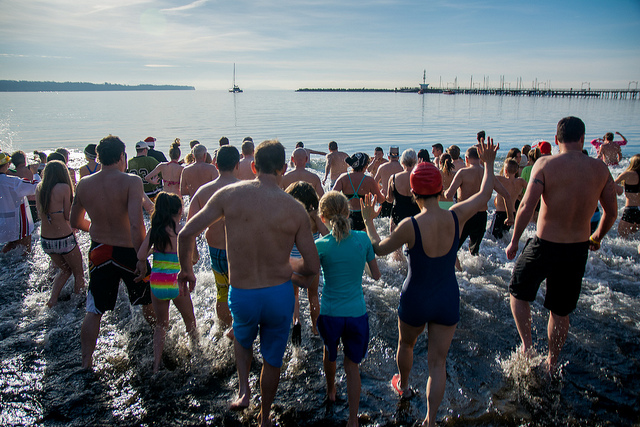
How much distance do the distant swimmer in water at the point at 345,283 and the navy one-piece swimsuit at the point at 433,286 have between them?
11.4 inches

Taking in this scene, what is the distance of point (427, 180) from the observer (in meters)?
2.64

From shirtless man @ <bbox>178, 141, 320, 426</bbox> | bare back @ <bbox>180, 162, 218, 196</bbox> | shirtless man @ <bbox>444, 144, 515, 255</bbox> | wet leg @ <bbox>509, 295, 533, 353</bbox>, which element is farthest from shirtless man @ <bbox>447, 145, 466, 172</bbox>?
shirtless man @ <bbox>178, 141, 320, 426</bbox>

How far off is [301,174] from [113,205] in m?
2.41

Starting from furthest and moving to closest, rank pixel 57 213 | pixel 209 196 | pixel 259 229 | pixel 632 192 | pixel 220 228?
pixel 632 192, pixel 57 213, pixel 220 228, pixel 209 196, pixel 259 229

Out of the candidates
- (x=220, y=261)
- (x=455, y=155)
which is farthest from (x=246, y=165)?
(x=455, y=155)

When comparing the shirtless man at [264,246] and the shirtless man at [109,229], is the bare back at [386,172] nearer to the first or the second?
the shirtless man at [109,229]

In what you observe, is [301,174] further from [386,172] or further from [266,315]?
[386,172]

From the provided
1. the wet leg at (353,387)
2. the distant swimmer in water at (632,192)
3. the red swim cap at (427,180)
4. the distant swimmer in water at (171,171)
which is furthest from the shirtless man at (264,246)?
the distant swimmer in water at (632,192)

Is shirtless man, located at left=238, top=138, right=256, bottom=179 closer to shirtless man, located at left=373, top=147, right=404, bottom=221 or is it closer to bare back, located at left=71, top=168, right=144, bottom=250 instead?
shirtless man, located at left=373, top=147, right=404, bottom=221

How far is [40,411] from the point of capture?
3.19m

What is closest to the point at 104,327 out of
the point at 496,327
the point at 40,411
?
the point at 40,411

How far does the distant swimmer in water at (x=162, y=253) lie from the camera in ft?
11.3

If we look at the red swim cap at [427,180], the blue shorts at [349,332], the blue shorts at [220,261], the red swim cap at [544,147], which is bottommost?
the blue shorts at [349,332]

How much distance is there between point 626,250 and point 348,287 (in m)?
7.00
